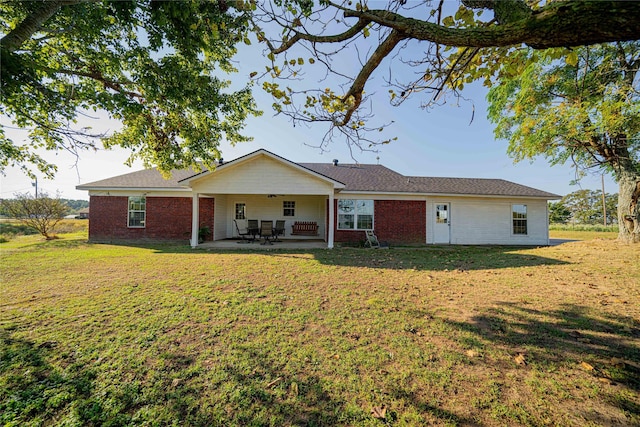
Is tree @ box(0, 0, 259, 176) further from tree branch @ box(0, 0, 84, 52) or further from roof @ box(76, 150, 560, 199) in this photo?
roof @ box(76, 150, 560, 199)

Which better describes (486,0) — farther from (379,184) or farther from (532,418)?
(379,184)

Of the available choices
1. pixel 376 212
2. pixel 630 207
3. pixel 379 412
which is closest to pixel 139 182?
pixel 376 212

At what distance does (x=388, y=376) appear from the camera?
257 centimetres

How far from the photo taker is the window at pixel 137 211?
1353cm

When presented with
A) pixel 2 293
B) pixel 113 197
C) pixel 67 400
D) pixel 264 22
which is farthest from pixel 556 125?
pixel 113 197

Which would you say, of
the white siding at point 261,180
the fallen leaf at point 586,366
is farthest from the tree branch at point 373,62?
the white siding at point 261,180

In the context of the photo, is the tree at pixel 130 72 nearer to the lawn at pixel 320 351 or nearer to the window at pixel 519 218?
the lawn at pixel 320 351

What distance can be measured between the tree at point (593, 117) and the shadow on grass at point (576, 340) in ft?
20.0

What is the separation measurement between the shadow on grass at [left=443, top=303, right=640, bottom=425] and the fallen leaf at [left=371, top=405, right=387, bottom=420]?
170 centimetres

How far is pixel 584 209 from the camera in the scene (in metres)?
43.7

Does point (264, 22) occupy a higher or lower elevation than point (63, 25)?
lower

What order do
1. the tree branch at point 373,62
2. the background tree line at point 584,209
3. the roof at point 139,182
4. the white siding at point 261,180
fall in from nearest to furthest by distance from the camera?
the tree branch at point 373,62 < the white siding at point 261,180 < the roof at point 139,182 < the background tree line at point 584,209

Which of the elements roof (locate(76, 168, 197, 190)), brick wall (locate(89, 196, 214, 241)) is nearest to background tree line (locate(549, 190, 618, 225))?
brick wall (locate(89, 196, 214, 241))

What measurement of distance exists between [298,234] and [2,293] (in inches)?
466
